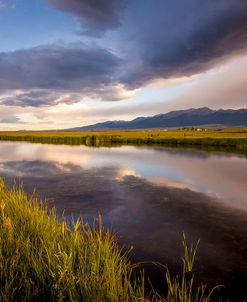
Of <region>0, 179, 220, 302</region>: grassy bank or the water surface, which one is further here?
the water surface

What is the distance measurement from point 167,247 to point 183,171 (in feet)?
50.6

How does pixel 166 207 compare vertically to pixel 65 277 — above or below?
below

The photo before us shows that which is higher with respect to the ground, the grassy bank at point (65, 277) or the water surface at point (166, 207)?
the grassy bank at point (65, 277)

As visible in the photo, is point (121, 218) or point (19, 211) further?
point (121, 218)

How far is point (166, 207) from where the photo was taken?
12.3 m

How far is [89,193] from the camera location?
1477 centimetres

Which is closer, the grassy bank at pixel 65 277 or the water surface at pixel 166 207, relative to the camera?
the grassy bank at pixel 65 277

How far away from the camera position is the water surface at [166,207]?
7409 mm

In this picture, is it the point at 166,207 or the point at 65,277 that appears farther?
the point at 166,207

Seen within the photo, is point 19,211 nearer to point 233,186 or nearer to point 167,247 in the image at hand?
point 167,247

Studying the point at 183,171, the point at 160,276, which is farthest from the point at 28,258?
the point at 183,171

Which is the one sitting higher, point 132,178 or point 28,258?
point 28,258

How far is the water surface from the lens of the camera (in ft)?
24.3

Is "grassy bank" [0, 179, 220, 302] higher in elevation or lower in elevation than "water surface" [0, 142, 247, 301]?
higher
